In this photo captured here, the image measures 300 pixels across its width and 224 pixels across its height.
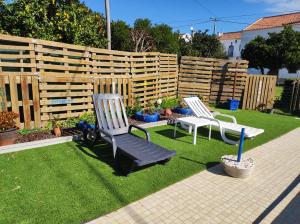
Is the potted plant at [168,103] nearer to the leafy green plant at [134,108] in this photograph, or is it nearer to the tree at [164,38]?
the leafy green plant at [134,108]

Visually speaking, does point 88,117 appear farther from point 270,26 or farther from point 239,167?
point 270,26

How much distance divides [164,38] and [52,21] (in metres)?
16.8

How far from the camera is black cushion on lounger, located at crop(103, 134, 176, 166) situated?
4.11m

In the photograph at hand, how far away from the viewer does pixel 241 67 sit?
11383 mm

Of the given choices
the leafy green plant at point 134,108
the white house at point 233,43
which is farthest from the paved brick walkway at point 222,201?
the white house at point 233,43

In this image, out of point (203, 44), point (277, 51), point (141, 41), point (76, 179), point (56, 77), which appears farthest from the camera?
Answer: point (277, 51)

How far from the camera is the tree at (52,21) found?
707 cm

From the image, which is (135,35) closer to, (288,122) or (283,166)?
(288,122)

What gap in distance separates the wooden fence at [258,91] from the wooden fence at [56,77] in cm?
572

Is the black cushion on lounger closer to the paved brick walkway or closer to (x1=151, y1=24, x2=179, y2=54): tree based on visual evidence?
the paved brick walkway

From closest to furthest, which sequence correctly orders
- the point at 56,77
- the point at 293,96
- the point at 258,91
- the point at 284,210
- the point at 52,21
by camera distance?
the point at 284,210 → the point at 56,77 → the point at 52,21 → the point at 293,96 → the point at 258,91

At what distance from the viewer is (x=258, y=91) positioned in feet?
37.9

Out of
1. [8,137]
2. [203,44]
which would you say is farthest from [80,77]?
[203,44]

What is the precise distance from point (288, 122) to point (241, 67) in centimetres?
350
